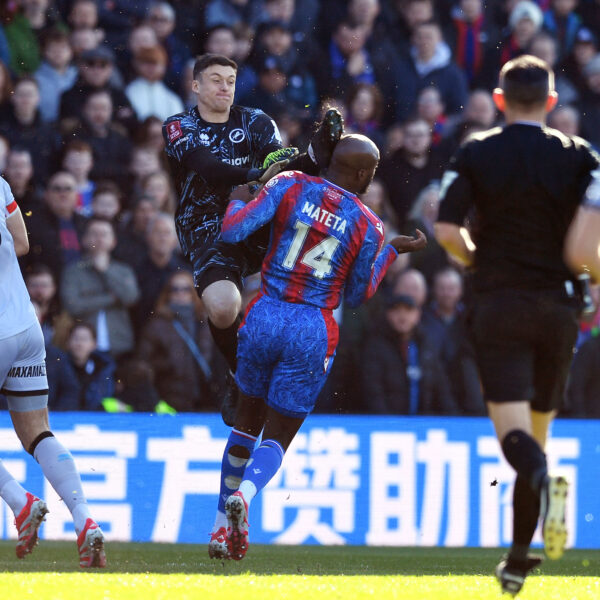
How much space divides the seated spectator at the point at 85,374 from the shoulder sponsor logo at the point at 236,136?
123 inches

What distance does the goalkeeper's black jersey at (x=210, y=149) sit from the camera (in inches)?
296

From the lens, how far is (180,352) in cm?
1049

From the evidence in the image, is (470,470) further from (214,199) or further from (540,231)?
(540,231)

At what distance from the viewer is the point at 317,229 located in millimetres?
6352

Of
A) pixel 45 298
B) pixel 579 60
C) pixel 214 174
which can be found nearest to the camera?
pixel 214 174

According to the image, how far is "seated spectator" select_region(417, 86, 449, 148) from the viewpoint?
1298 cm

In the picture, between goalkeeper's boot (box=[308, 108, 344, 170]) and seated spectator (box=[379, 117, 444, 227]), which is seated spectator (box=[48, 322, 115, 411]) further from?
goalkeeper's boot (box=[308, 108, 344, 170])

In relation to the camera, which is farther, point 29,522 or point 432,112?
point 432,112

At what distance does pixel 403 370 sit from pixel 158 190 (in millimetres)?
2740

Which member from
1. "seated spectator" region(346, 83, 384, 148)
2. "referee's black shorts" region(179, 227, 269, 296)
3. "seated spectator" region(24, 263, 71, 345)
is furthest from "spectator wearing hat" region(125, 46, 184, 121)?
"referee's black shorts" region(179, 227, 269, 296)

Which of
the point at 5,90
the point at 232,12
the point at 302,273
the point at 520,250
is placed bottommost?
the point at 302,273

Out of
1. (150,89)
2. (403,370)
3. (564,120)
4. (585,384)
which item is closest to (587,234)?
(403,370)

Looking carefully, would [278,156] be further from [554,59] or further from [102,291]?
[554,59]

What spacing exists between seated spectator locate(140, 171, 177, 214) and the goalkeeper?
12.3 ft
